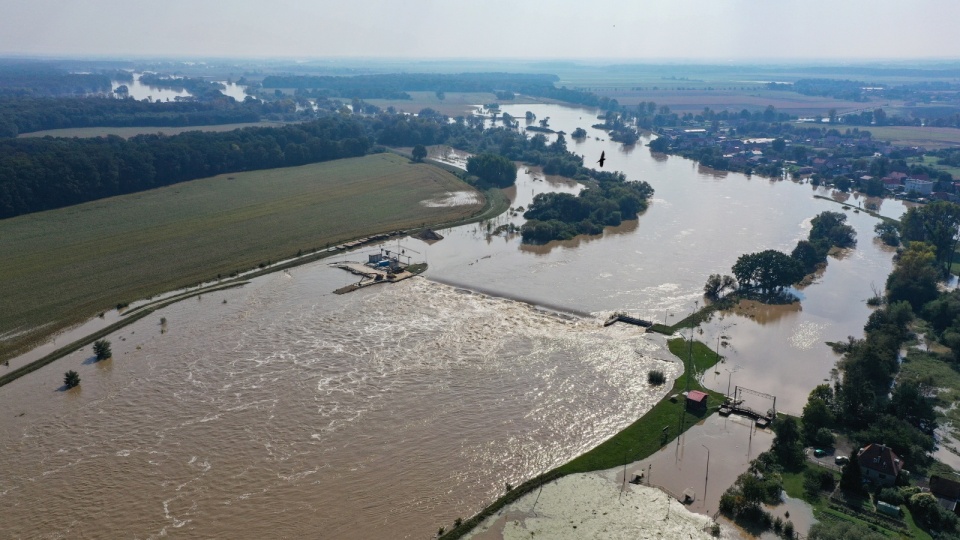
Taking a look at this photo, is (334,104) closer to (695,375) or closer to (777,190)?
(777,190)

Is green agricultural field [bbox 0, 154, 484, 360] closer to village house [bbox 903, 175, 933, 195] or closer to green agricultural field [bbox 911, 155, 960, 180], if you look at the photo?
village house [bbox 903, 175, 933, 195]

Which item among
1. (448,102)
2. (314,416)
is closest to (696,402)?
(314,416)

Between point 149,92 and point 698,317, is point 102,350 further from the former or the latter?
point 149,92

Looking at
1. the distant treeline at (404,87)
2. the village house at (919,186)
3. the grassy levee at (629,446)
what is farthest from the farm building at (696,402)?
the distant treeline at (404,87)

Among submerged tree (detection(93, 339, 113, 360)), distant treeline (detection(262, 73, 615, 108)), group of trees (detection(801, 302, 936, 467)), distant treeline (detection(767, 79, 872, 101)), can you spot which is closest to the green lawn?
group of trees (detection(801, 302, 936, 467))

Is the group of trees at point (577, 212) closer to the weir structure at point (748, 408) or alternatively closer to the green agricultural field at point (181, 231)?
the green agricultural field at point (181, 231)
